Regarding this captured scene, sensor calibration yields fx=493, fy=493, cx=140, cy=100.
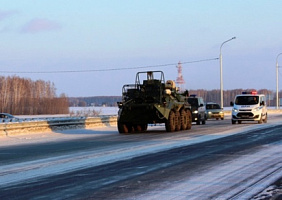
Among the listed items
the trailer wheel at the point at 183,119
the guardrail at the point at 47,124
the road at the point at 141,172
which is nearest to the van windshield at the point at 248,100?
the trailer wheel at the point at 183,119

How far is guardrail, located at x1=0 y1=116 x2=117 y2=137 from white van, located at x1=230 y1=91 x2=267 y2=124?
28.2 ft

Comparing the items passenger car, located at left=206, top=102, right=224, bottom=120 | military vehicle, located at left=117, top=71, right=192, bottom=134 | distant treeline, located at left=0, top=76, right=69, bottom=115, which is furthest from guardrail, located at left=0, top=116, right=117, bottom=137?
distant treeline, located at left=0, top=76, right=69, bottom=115

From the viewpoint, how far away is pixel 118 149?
1639 centimetres

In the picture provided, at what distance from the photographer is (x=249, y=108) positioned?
33.1m

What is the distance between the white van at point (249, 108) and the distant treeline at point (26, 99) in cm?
→ 7864

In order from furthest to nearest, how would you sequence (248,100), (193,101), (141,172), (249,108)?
(193,101) → (248,100) → (249,108) → (141,172)

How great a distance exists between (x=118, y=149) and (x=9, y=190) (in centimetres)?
762

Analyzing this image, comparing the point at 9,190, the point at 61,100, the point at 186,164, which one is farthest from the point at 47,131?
the point at 61,100

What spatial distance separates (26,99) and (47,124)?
91.7 m

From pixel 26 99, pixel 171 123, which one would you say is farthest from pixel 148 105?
pixel 26 99

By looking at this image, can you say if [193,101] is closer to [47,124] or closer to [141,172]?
[47,124]

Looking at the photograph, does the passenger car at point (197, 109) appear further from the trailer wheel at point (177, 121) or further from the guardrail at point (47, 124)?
the trailer wheel at point (177, 121)

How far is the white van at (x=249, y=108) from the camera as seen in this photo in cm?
3309

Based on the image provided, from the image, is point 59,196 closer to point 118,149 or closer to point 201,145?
point 118,149
